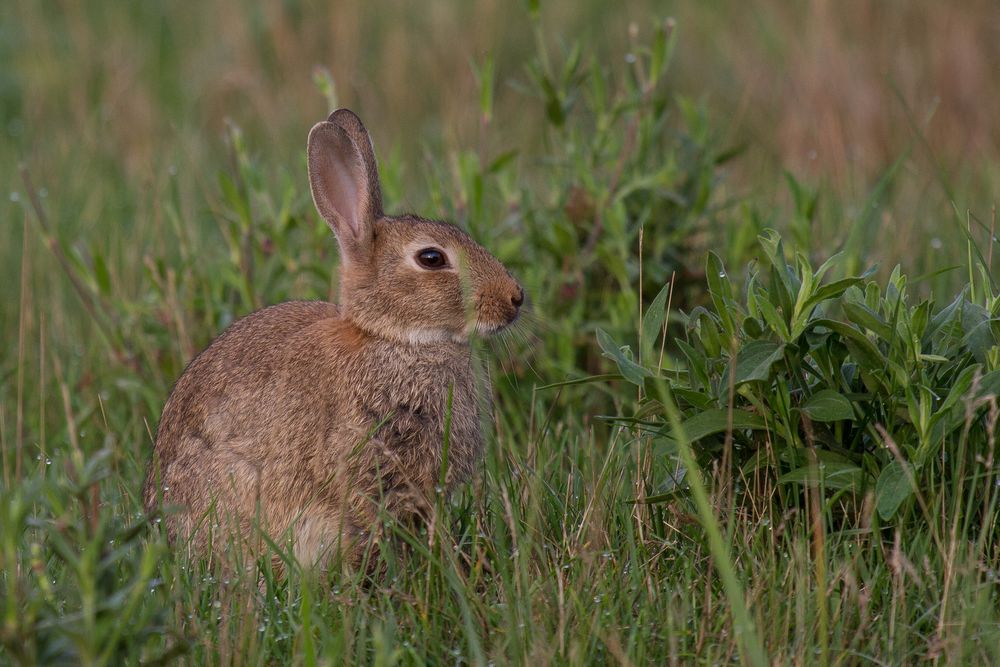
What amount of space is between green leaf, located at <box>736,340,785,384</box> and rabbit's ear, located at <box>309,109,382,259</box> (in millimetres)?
1309

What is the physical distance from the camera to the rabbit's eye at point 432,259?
159 inches

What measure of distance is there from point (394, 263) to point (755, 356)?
48.0 inches

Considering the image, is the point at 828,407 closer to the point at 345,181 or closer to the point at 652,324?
the point at 652,324

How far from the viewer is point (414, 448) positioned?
150 inches

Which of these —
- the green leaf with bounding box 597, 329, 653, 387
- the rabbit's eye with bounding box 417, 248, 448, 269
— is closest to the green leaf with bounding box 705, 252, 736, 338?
the green leaf with bounding box 597, 329, 653, 387

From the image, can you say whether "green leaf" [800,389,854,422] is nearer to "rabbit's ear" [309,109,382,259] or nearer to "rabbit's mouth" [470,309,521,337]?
"rabbit's mouth" [470,309,521,337]

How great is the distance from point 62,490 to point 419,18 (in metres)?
7.18

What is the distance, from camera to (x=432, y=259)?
405 cm

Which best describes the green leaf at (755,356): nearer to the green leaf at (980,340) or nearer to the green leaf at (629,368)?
the green leaf at (629,368)

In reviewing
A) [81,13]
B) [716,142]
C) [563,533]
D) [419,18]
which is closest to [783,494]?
[563,533]

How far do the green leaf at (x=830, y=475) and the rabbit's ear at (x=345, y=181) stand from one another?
4.92 feet

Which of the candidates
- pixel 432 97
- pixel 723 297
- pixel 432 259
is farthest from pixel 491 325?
pixel 432 97

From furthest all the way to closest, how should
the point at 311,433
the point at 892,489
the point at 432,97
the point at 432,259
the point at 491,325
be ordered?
1. the point at 432,97
2. the point at 432,259
3. the point at 491,325
4. the point at 311,433
5. the point at 892,489

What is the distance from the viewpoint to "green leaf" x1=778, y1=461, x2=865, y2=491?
334 centimetres
